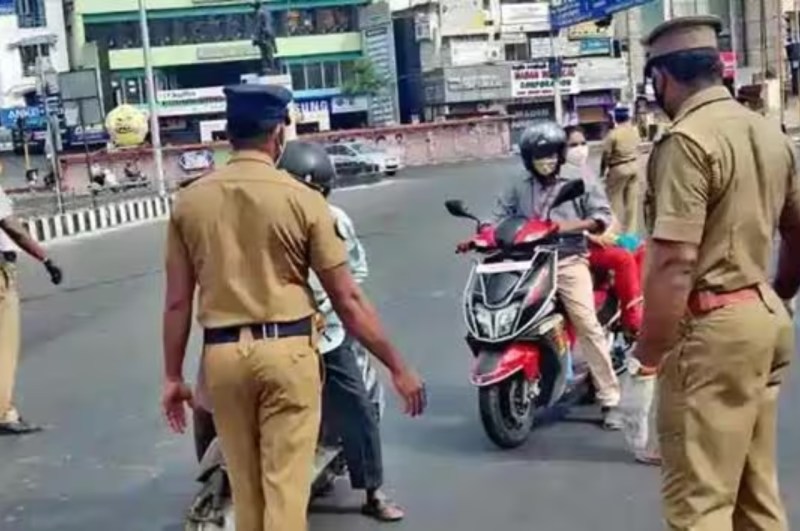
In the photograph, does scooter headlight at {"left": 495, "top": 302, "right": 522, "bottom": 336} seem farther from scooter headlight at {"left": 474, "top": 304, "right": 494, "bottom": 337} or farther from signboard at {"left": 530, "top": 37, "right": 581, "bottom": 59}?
signboard at {"left": 530, "top": 37, "right": 581, "bottom": 59}

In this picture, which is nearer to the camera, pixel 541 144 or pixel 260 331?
pixel 260 331

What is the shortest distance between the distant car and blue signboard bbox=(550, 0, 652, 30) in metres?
11.8

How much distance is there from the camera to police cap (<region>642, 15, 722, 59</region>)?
3.53 metres

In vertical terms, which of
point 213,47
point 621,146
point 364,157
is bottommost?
point 364,157

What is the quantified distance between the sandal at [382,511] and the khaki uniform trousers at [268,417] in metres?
1.40

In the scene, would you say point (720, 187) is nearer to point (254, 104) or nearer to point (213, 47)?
point (254, 104)

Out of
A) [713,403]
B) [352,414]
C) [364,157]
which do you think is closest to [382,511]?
[352,414]

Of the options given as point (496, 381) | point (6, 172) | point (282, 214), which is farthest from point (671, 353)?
point (6, 172)

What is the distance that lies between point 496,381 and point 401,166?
4564cm

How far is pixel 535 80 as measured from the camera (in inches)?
2368

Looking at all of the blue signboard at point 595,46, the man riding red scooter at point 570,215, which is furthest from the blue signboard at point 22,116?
the man riding red scooter at point 570,215

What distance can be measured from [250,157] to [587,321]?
2.93 m

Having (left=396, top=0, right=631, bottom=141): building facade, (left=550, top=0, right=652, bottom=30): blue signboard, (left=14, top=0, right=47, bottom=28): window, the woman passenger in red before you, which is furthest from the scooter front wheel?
(left=14, top=0, right=47, bottom=28): window

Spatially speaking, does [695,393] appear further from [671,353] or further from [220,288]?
[220,288]
